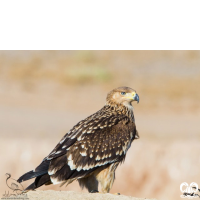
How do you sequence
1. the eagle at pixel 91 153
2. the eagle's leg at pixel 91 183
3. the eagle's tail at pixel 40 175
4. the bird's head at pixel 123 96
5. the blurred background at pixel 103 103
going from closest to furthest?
the eagle's tail at pixel 40 175, the eagle at pixel 91 153, the eagle's leg at pixel 91 183, the bird's head at pixel 123 96, the blurred background at pixel 103 103

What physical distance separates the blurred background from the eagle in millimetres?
7335

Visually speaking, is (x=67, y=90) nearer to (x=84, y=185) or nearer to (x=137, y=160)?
(x=137, y=160)

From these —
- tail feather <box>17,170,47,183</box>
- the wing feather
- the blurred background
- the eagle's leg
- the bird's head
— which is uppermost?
the blurred background

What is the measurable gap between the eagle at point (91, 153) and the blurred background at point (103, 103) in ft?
24.1

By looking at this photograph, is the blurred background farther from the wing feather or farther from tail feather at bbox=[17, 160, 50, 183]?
tail feather at bbox=[17, 160, 50, 183]

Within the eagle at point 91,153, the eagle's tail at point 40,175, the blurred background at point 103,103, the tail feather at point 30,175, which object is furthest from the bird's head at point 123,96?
the blurred background at point 103,103

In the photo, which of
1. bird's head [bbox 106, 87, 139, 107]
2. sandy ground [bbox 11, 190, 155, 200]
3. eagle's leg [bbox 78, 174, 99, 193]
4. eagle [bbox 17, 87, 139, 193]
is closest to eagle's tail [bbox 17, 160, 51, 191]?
eagle [bbox 17, 87, 139, 193]

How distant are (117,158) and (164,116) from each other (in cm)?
1803

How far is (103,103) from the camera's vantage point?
30594 mm

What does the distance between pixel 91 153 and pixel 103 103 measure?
19.4 metres

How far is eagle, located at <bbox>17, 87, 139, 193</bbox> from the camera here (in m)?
10.8

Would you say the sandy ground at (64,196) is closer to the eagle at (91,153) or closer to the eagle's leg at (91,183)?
the eagle at (91,153)

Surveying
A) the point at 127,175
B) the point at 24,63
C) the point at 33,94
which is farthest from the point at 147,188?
the point at 24,63

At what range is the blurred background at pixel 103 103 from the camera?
19203mm
